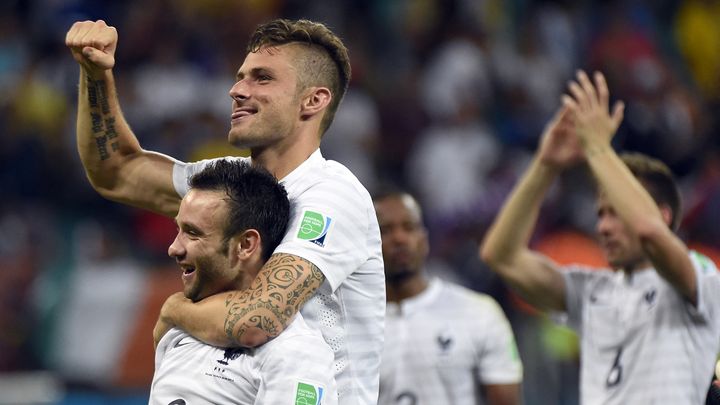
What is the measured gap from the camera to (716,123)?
11.7 metres

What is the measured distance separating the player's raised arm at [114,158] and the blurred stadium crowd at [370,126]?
491cm

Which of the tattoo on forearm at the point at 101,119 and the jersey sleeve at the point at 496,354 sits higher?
the tattoo on forearm at the point at 101,119

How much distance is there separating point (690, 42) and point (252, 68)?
9.68 meters

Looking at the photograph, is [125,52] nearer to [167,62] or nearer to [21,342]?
[167,62]

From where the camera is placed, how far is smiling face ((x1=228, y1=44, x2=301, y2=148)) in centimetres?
432

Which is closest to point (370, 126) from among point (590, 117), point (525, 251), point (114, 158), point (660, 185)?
point (525, 251)

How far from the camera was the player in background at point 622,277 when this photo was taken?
545 cm

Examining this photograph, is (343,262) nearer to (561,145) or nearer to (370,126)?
(561,145)

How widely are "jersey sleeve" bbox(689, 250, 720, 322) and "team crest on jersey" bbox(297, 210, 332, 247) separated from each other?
6.95ft

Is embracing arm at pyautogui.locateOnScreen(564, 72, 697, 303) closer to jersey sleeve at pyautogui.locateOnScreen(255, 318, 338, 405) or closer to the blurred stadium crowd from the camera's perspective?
jersey sleeve at pyautogui.locateOnScreen(255, 318, 338, 405)

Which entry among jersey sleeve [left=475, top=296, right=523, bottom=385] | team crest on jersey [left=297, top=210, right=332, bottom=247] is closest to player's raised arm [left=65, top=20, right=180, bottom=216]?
team crest on jersey [left=297, top=210, right=332, bottom=247]

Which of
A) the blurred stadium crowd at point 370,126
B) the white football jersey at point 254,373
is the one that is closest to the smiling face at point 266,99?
the white football jersey at point 254,373

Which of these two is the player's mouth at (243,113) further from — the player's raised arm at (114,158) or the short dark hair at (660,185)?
the short dark hair at (660,185)

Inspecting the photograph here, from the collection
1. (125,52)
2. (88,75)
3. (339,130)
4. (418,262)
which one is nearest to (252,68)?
(88,75)
